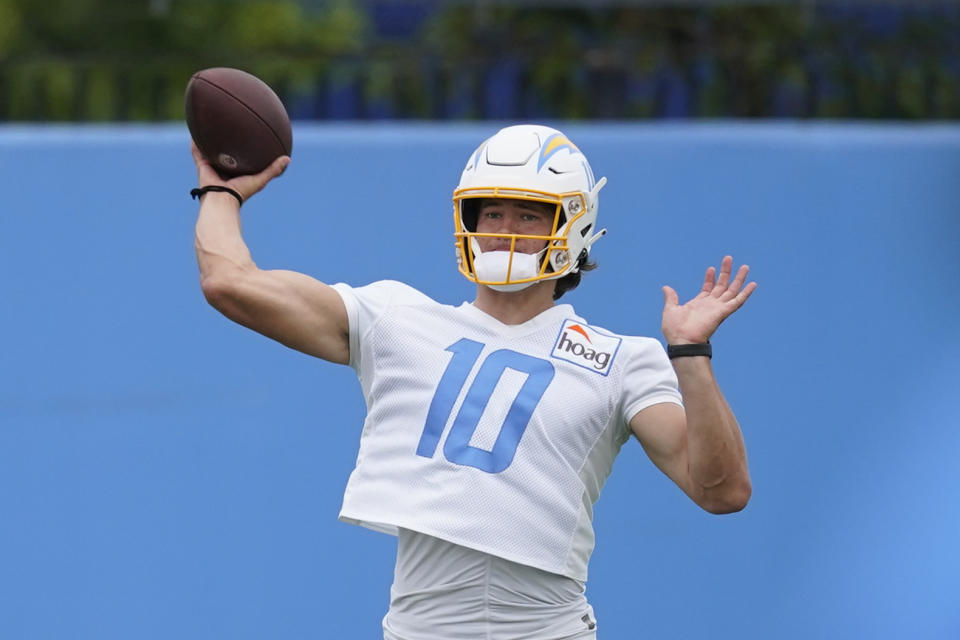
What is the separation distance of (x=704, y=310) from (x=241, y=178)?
3.16 feet

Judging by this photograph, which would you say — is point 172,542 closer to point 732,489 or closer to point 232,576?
point 232,576

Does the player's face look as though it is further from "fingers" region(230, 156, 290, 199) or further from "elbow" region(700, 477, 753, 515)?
"elbow" region(700, 477, 753, 515)

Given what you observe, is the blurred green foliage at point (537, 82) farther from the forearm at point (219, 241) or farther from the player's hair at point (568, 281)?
the forearm at point (219, 241)

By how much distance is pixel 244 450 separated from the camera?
15.1 ft

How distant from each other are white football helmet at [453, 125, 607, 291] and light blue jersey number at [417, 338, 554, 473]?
6.2 inches

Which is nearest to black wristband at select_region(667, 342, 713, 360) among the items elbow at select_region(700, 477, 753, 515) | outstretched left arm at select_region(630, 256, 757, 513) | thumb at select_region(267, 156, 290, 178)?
outstretched left arm at select_region(630, 256, 757, 513)

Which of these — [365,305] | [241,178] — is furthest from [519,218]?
[241,178]

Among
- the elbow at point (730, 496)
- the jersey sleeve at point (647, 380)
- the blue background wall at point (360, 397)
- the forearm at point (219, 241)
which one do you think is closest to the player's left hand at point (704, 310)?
the jersey sleeve at point (647, 380)

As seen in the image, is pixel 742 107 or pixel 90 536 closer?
pixel 90 536

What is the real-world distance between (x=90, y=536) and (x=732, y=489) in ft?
8.09

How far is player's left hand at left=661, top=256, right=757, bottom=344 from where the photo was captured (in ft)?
8.93

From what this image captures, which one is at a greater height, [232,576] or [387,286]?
[387,286]

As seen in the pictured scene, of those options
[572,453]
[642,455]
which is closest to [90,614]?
[642,455]

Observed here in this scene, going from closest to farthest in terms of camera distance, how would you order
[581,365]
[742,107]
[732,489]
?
[732,489], [581,365], [742,107]
